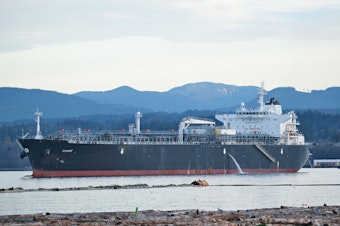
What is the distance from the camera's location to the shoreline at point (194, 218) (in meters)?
37.6

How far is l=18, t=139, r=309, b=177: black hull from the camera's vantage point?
89.2 metres

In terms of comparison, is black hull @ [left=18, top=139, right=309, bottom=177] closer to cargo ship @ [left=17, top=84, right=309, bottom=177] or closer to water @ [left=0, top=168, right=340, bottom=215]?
cargo ship @ [left=17, top=84, right=309, bottom=177]

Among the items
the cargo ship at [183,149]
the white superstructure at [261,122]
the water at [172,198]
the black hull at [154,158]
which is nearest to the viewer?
the water at [172,198]

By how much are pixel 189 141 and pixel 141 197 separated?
1682 inches

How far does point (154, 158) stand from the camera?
9594cm

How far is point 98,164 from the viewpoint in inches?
3593

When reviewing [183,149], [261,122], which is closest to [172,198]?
[183,149]

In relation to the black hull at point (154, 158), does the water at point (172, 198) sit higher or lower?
lower

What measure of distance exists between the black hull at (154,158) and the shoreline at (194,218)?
4480 cm

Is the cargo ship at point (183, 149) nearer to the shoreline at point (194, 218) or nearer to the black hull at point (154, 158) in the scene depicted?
the black hull at point (154, 158)

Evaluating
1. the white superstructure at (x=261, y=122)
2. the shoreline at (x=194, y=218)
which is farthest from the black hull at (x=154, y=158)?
the shoreline at (x=194, y=218)

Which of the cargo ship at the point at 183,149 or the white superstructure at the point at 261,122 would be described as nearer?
the cargo ship at the point at 183,149

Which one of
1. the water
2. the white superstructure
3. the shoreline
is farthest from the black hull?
the shoreline

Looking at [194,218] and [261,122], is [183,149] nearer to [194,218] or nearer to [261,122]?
[261,122]
